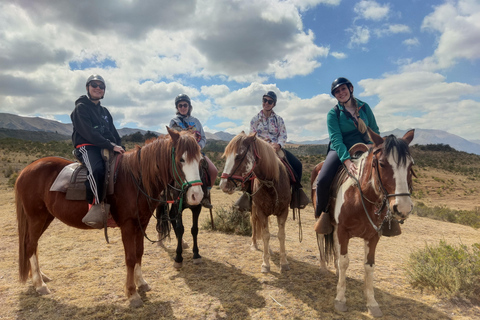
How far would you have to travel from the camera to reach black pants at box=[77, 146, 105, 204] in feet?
10.6

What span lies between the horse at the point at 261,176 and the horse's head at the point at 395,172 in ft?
6.33

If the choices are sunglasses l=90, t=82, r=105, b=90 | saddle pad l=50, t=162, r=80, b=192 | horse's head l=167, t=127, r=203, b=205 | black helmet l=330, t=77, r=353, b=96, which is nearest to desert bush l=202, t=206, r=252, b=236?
horse's head l=167, t=127, r=203, b=205

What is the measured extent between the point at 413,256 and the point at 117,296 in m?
4.86

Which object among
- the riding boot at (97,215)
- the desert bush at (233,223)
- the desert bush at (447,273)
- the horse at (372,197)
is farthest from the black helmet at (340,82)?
the desert bush at (233,223)

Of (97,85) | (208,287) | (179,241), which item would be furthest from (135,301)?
(97,85)

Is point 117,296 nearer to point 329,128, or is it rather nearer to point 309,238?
point 329,128

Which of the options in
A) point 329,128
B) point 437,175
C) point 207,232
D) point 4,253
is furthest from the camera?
point 437,175

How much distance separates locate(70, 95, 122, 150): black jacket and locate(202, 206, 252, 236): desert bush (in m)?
3.95

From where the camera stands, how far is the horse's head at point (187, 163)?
303 centimetres

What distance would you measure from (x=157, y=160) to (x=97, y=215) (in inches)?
40.9

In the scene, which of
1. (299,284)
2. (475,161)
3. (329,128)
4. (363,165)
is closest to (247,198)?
(299,284)

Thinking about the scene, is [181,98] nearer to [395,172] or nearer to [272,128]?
[272,128]

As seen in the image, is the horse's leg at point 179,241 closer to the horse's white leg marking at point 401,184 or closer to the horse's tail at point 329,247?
the horse's tail at point 329,247

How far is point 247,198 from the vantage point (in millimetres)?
5168
